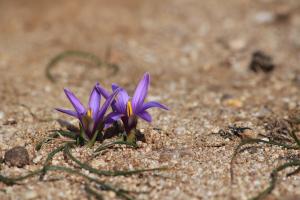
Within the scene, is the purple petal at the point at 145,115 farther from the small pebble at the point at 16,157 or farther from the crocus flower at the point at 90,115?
the small pebble at the point at 16,157

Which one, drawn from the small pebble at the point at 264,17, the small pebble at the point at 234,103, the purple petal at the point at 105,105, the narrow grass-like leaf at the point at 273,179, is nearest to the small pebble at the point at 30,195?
the purple petal at the point at 105,105

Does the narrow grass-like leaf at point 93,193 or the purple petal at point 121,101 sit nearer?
the narrow grass-like leaf at point 93,193

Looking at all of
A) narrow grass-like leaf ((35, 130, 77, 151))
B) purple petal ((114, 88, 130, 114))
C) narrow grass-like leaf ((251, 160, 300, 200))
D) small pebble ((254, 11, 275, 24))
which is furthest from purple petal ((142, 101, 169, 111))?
small pebble ((254, 11, 275, 24))

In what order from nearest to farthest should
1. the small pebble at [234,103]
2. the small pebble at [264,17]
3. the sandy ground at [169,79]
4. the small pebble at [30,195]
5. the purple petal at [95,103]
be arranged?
the small pebble at [30,195]
the sandy ground at [169,79]
the purple petal at [95,103]
the small pebble at [234,103]
the small pebble at [264,17]

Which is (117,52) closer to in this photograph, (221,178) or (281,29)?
(281,29)

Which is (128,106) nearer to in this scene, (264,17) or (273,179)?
(273,179)

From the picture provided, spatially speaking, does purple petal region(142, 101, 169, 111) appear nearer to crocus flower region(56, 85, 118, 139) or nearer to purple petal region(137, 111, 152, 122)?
purple petal region(137, 111, 152, 122)
